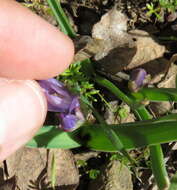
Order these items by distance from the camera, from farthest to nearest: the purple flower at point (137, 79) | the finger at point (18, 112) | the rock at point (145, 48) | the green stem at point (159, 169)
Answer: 1. the rock at point (145, 48)
2. the purple flower at point (137, 79)
3. the green stem at point (159, 169)
4. the finger at point (18, 112)

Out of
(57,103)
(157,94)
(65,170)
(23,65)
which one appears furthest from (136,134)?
(23,65)

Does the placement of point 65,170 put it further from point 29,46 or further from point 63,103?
point 29,46

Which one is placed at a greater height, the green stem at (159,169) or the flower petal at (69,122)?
the flower petal at (69,122)

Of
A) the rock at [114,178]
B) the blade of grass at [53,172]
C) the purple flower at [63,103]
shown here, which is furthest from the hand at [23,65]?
the rock at [114,178]

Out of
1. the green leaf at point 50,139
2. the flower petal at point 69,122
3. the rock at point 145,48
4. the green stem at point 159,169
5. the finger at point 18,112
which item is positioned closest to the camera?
the finger at point 18,112

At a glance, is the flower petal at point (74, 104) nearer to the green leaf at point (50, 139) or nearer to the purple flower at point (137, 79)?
the green leaf at point (50, 139)

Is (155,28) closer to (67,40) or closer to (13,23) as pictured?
(67,40)
